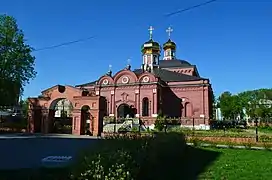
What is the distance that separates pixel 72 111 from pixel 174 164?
1864 cm

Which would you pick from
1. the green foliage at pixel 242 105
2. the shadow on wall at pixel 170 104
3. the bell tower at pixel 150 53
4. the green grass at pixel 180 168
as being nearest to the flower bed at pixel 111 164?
the green grass at pixel 180 168

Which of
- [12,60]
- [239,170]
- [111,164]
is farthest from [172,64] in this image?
[111,164]

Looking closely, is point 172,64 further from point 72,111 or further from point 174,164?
point 174,164

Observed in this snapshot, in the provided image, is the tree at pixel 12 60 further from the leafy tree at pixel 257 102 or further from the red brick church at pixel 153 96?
the leafy tree at pixel 257 102

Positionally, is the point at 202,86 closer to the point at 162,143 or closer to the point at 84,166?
the point at 162,143

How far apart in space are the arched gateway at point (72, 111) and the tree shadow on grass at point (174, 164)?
576 inches

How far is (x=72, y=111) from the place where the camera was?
28141 millimetres

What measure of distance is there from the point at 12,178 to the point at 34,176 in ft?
→ 1.49

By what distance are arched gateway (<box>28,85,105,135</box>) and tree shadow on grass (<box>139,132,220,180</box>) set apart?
14.6 meters

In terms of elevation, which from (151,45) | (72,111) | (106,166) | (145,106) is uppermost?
(151,45)

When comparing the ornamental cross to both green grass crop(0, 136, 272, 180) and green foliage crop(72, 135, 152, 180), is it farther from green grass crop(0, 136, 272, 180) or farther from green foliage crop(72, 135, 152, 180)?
green foliage crop(72, 135, 152, 180)

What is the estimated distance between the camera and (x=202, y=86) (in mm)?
40688

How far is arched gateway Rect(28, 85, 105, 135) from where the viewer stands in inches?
1070

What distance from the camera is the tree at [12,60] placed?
33.2 m
